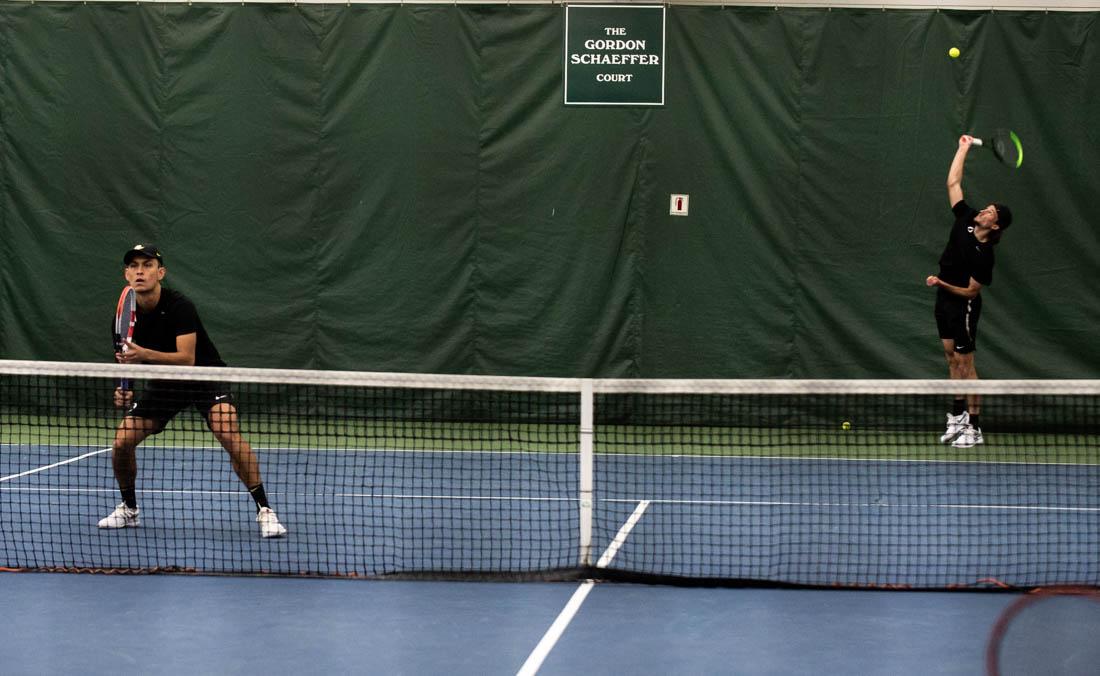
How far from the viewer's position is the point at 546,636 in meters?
4.25

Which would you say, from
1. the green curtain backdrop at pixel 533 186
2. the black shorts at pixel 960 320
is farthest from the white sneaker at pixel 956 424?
the green curtain backdrop at pixel 533 186

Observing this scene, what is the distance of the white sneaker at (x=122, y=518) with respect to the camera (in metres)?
5.92

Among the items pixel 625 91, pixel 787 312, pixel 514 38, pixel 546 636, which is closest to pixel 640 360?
pixel 787 312

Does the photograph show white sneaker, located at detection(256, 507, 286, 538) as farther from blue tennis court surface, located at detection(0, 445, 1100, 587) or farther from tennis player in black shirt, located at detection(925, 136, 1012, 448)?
tennis player in black shirt, located at detection(925, 136, 1012, 448)

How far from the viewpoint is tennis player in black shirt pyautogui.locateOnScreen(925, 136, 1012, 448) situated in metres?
8.88

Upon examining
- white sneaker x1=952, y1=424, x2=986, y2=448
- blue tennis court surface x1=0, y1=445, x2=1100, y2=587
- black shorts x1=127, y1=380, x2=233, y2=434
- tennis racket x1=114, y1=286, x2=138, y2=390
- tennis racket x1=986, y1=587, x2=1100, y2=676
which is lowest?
white sneaker x1=952, y1=424, x2=986, y2=448

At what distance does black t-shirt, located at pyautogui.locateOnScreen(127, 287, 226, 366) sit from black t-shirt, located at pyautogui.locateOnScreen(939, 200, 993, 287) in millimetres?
5491

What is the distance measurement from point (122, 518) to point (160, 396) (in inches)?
24.1

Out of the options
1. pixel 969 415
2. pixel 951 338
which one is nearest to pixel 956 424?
pixel 969 415

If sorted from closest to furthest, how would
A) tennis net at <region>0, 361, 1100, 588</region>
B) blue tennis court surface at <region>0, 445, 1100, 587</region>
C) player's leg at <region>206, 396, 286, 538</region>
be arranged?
tennis net at <region>0, 361, 1100, 588</region>, blue tennis court surface at <region>0, 445, 1100, 587</region>, player's leg at <region>206, 396, 286, 538</region>

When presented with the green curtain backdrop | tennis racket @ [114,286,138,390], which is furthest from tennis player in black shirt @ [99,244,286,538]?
the green curtain backdrop

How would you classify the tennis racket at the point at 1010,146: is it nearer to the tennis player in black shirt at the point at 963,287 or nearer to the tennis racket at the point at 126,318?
the tennis player in black shirt at the point at 963,287

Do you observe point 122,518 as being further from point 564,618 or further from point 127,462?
point 564,618

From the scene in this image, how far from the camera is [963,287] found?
909 centimetres
